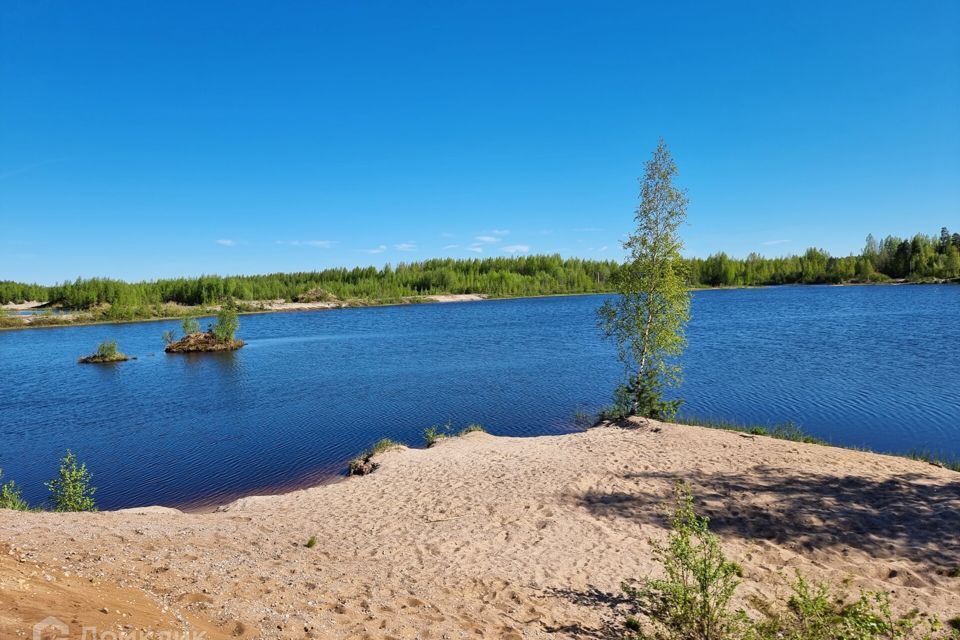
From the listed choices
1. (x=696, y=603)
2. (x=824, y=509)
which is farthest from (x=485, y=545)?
(x=824, y=509)

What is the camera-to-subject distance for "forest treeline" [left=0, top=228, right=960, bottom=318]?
422 ft

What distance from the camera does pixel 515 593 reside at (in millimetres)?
7934

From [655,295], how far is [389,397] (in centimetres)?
1642

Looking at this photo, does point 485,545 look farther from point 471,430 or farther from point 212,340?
point 212,340

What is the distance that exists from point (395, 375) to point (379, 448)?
1807 centimetres

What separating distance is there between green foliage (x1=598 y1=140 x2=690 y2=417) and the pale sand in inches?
211

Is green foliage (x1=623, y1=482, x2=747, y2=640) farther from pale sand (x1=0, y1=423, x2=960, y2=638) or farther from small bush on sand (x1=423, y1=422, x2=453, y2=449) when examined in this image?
small bush on sand (x1=423, y1=422, x2=453, y2=449)

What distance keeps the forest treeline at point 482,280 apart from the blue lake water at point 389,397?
83.9m

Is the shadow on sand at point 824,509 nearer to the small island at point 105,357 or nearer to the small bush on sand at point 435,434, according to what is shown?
the small bush on sand at point 435,434

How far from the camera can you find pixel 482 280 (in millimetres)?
170000

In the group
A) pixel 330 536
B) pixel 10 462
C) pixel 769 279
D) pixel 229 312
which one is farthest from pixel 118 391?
pixel 769 279

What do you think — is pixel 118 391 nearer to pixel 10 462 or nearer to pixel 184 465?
pixel 10 462

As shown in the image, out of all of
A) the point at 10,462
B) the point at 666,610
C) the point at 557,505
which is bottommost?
the point at 10,462

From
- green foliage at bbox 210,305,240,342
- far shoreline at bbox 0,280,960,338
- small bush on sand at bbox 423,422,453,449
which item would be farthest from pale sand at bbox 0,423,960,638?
far shoreline at bbox 0,280,960,338
